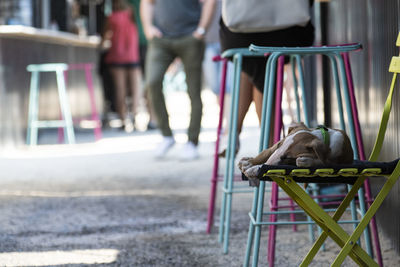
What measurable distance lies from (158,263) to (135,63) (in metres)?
7.61

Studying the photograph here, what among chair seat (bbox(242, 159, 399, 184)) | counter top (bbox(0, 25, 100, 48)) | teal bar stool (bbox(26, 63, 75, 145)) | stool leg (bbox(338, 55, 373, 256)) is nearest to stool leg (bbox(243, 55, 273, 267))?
stool leg (bbox(338, 55, 373, 256))

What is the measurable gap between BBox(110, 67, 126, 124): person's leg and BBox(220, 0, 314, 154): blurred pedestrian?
694 cm

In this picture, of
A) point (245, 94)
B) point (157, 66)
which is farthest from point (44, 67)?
point (245, 94)

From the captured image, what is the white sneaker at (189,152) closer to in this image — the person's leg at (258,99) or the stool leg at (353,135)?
the person's leg at (258,99)

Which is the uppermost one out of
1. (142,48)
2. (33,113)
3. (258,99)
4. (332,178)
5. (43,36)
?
(43,36)

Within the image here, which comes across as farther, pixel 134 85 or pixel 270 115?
pixel 134 85

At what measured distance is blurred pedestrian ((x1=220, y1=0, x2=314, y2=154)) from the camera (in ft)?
10.4

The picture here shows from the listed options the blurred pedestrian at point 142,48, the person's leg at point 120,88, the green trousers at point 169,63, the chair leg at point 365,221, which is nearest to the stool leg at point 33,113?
the person's leg at point 120,88

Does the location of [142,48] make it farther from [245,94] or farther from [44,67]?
[245,94]

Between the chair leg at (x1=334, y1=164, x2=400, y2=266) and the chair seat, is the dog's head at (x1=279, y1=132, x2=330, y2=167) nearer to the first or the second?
the chair seat

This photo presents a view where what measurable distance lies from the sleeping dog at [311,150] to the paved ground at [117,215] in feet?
3.23

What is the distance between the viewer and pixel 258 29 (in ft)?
10.6

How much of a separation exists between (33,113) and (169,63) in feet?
7.94

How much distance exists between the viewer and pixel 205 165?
6.48 metres
